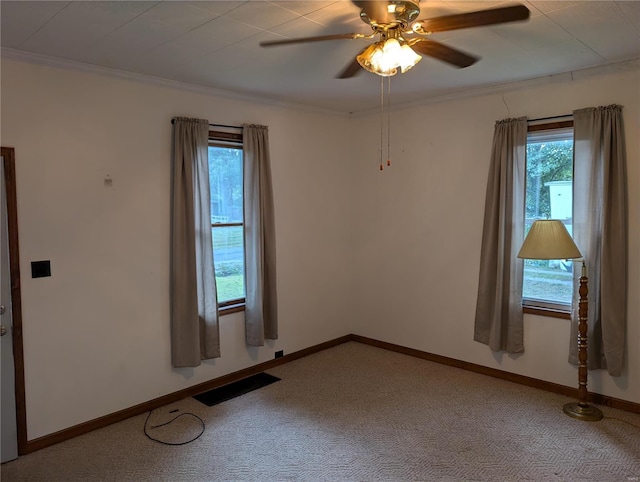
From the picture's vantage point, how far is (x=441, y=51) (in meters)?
2.47

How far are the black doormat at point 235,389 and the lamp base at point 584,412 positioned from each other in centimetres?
244

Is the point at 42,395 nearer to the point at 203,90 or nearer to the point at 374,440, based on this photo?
the point at 374,440

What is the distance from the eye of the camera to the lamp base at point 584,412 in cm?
343

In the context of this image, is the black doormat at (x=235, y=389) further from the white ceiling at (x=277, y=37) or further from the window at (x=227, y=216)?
the white ceiling at (x=277, y=37)

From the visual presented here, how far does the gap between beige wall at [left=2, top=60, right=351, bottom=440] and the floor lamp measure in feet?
8.47

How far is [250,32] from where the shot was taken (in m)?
2.67

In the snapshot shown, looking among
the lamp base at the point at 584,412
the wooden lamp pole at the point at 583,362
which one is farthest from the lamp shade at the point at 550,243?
the lamp base at the point at 584,412

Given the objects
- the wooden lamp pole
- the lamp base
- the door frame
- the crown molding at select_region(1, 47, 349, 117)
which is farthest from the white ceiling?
the lamp base

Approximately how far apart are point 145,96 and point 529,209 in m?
3.32

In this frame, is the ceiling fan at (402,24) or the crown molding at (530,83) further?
the crown molding at (530,83)

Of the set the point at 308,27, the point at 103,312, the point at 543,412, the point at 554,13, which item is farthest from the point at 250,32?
the point at 543,412

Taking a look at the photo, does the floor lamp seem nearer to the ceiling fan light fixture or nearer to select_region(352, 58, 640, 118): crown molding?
select_region(352, 58, 640, 118): crown molding

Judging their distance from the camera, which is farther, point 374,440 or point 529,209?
point 529,209

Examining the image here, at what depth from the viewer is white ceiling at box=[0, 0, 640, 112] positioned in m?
2.36
